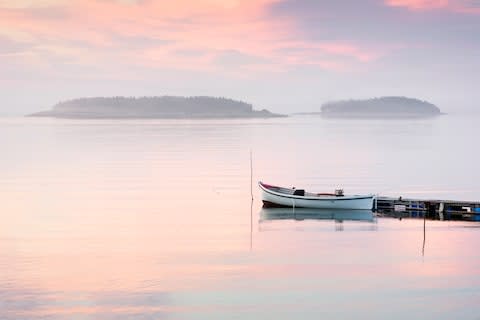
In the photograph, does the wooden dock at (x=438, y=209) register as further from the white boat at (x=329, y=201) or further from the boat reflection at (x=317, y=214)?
the boat reflection at (x=317, y=214)

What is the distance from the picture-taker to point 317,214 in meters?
61.7

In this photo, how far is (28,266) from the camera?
1610 inches

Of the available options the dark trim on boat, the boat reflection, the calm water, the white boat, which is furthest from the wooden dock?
the dark trim on boat

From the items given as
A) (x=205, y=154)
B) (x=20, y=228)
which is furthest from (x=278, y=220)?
(x=205, y=154)

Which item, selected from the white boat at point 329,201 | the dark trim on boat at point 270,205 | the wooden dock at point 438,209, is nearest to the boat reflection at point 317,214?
the white boat at point 329,201

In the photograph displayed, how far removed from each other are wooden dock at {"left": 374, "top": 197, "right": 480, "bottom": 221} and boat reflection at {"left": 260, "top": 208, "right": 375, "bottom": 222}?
244cm

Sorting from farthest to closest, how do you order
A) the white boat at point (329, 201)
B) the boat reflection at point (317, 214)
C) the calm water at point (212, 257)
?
the white boat at point (329, 201) → the boat reflection at point (317, 214) → the calm water at point (212, 257)

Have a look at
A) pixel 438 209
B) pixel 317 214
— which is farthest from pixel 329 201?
pixel 438 209

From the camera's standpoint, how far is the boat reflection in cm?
6006

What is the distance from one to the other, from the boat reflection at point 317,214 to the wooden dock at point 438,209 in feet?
8.02

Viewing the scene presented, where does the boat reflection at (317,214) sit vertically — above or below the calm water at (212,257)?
above

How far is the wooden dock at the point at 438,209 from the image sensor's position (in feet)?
194

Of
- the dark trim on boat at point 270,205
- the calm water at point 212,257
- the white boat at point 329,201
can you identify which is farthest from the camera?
the dark trim on boat at point 270,205

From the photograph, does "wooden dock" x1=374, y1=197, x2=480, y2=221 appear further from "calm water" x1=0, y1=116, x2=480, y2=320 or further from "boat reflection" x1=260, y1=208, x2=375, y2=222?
"calm water" x1=0, y1=116, x2=480, y2=320
